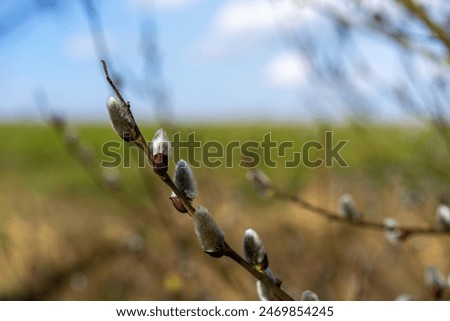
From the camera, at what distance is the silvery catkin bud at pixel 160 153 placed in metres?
0.59

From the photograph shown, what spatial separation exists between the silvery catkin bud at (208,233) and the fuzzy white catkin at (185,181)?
30 millimetres

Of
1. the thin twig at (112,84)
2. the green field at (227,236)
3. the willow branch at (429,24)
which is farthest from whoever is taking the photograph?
the green field at (227,236)

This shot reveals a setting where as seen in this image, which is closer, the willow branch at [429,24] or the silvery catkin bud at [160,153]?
the silvery catkin bud at [160,153]

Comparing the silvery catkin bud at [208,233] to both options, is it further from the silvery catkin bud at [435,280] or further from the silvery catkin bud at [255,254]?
the silvery catkin bud at [435,280]

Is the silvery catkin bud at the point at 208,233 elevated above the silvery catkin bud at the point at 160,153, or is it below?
below

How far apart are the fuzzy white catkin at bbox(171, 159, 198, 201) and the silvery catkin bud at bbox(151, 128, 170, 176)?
3 centimetres

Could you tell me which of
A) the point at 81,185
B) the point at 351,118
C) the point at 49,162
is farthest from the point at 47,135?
the point at 351,118

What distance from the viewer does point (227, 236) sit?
137 inches

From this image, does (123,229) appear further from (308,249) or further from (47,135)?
(47,135)

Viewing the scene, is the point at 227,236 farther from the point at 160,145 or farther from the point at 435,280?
the point at 160,145

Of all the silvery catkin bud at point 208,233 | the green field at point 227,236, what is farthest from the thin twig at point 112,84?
the green field at point 227,236

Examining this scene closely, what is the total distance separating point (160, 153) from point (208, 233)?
97 mm

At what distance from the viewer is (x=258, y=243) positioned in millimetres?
672
